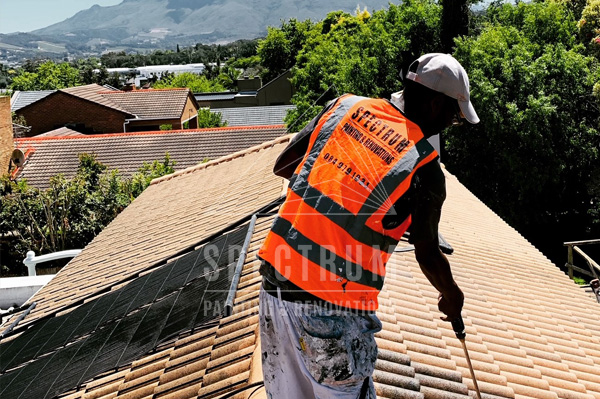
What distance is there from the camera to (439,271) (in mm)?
2598

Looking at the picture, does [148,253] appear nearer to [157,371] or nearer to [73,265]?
[73,265]

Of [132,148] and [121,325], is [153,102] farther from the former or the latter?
[121,325]

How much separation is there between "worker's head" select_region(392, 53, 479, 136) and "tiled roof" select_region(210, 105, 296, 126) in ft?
118

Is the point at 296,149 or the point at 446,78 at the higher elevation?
the point at 446,78

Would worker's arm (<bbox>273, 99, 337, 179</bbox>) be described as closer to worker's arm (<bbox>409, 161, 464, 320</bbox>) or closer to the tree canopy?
worker's arm (<bbox>409, 161, 464, 320</bbox>)

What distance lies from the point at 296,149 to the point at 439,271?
2.64 ft

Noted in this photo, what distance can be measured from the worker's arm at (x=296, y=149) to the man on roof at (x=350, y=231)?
0.18 metres

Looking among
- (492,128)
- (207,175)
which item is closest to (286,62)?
(492,128)

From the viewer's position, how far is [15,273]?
56.6 ft

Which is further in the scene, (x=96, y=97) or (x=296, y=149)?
(x=96, y=97)

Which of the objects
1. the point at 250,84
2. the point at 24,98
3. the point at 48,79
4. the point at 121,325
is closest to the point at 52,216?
the point at 121,325

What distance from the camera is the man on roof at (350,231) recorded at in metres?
2.38

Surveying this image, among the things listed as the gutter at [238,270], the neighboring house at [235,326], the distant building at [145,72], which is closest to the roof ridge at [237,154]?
the neighboring house at [235,326]

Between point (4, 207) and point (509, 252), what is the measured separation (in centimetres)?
1434
